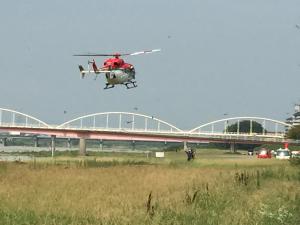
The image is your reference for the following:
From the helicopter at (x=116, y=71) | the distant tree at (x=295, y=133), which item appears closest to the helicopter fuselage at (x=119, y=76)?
the helicopter at (x=116, y=71)

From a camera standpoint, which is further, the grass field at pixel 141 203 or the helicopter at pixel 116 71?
the helicopter at pixel 116 71

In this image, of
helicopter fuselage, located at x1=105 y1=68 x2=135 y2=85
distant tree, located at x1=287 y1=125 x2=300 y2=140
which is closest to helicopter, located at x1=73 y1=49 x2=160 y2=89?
helicopter fuselage, located at x1=105 y1=68 x2=135 y2=85

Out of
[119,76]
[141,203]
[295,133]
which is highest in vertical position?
[295,133]

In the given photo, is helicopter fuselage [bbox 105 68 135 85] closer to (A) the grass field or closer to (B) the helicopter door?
(B) the helicopter door

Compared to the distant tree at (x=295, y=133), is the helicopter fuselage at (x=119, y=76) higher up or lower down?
lower down

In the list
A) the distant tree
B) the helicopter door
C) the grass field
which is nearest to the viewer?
the grass field

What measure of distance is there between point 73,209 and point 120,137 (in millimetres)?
151776

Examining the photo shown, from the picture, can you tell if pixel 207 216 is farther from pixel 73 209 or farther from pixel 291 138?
pixel 291 138

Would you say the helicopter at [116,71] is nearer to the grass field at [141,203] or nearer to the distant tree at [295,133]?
the grass field at [141,203]

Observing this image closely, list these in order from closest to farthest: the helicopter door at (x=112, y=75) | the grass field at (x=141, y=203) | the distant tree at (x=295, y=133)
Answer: the grass field at (x=141, y=203) → the helicopter door at (x=112, y=75) → the distant tree at (x=295, y=133)

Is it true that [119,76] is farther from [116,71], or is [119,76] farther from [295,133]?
[295,133]

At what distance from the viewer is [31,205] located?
1559 centimetres

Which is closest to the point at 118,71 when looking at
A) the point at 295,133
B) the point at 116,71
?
the point at 116,71

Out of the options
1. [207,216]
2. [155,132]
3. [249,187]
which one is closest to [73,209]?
[207,216]
